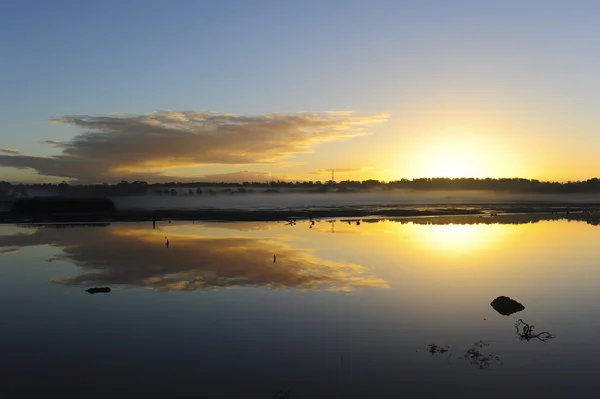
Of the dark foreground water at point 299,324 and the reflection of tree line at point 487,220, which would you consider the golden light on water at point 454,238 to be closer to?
the dark foreground water at point 299,324

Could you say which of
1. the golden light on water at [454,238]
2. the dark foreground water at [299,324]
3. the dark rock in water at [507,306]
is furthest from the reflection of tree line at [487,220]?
the dark rock in water at [507,306]

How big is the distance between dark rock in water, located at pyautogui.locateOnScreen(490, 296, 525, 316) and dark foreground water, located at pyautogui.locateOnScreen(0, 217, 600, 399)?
43 centimetres

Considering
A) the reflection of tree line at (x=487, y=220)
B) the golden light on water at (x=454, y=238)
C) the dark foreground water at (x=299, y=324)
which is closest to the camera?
the dark foreground water at (x=299, y=324)

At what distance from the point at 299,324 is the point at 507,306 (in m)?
8.22

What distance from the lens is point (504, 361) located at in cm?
1444

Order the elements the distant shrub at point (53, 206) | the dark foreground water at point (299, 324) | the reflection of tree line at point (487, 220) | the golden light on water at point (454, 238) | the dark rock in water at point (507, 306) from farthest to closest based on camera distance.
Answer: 1. the distant shrub at point (53, 206)
2. the reflection of tree line at point (487, 220)
3. the golden light on water at point (454, 238)
4. the dark rock in water at point (507, 306)
5. the dark foreground water at point (299, 324)

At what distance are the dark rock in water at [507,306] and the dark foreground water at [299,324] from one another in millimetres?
426

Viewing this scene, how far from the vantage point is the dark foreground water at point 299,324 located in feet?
42.9

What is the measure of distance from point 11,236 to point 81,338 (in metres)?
39.6

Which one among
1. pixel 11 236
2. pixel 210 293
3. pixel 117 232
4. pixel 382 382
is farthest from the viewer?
pixel 117 232

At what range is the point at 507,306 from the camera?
19922mm

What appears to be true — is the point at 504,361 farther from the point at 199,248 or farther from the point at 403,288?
the point at 199,248

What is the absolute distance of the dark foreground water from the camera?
13.1 metres

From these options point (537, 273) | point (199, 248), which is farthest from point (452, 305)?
point (199, 248)
